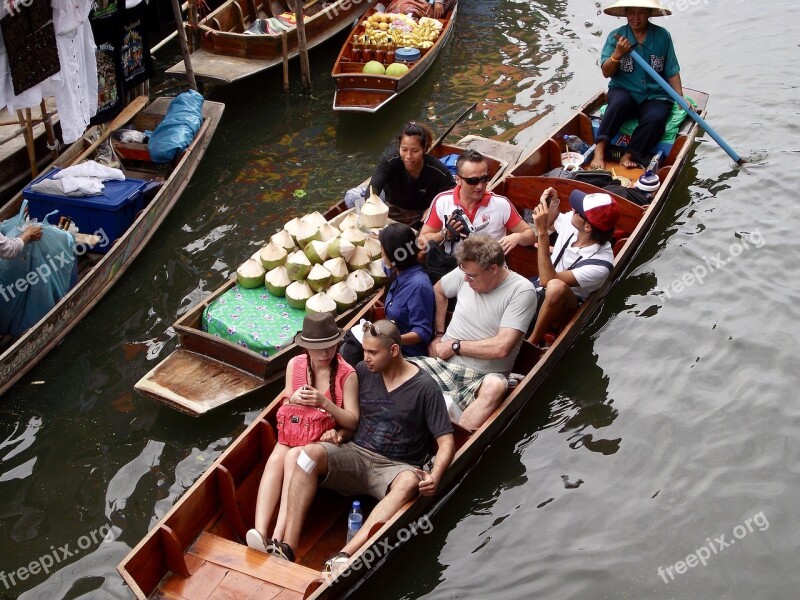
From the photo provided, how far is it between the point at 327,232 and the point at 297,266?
0.55 m

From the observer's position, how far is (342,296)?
7180 mm

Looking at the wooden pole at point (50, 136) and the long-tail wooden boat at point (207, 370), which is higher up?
the wooden pole at point (50, 136)

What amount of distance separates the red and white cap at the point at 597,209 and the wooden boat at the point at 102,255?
4245mm

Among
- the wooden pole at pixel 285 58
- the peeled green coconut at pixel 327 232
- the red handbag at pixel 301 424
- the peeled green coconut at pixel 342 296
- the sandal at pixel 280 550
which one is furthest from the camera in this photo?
the wooden pole at pixel 285 58

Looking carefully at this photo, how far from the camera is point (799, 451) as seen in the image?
256 inches

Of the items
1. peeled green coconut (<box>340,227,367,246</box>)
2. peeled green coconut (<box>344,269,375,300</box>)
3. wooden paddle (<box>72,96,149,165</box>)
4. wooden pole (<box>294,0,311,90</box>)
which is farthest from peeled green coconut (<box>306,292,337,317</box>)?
wooden pole (<box>294,0,311,90</box>)

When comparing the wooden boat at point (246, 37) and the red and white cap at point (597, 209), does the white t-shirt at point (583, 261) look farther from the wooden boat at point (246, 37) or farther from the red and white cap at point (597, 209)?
the wooden boat at point (246, 37)

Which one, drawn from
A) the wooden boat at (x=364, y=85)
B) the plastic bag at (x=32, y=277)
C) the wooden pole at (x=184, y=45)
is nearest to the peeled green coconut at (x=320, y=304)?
the plastic bag at (x=32, y=277)

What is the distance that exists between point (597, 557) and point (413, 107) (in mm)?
7641

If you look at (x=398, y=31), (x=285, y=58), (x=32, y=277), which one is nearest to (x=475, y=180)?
(x=32, y=277)

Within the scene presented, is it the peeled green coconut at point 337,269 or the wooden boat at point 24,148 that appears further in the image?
the wooden boat at point 24,148

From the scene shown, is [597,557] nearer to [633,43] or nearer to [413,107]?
[633,43]

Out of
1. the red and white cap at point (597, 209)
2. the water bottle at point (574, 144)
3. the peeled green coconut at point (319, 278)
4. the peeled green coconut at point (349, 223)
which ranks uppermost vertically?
the red and white cap at point (597, 209)

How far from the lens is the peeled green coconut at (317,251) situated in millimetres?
7496
